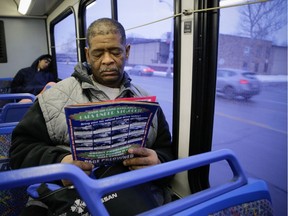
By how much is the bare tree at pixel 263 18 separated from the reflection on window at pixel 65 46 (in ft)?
11.0

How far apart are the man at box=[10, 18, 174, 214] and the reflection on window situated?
126 inches

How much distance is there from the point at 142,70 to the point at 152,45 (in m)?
0.33

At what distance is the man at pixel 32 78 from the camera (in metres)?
4.25

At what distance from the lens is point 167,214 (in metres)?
0.56

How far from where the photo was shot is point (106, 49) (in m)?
1.07

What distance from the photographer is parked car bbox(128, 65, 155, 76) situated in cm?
218

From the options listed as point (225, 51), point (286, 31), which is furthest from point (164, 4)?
point (286, 31)

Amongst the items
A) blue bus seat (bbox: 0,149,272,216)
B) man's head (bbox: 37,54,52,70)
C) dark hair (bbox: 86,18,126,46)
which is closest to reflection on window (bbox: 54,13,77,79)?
man's head (bbox: 37,54,52,70)

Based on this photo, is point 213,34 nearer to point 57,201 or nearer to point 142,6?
point 142,6

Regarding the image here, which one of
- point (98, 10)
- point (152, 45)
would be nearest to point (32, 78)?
point (98, 10)

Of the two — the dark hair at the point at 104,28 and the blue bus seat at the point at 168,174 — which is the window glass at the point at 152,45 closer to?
the dark hair at the point at 104,28

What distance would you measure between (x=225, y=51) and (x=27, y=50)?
5.36 m

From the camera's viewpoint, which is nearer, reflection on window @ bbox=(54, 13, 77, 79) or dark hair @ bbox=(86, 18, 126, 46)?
dark hair @ bbox=(86, 18, 126, 46)

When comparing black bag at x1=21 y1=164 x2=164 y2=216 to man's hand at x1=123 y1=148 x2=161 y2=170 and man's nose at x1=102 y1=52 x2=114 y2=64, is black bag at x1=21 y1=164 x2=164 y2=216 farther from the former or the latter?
man's nose at x1=102 y1=52 x2=114 y2=64
